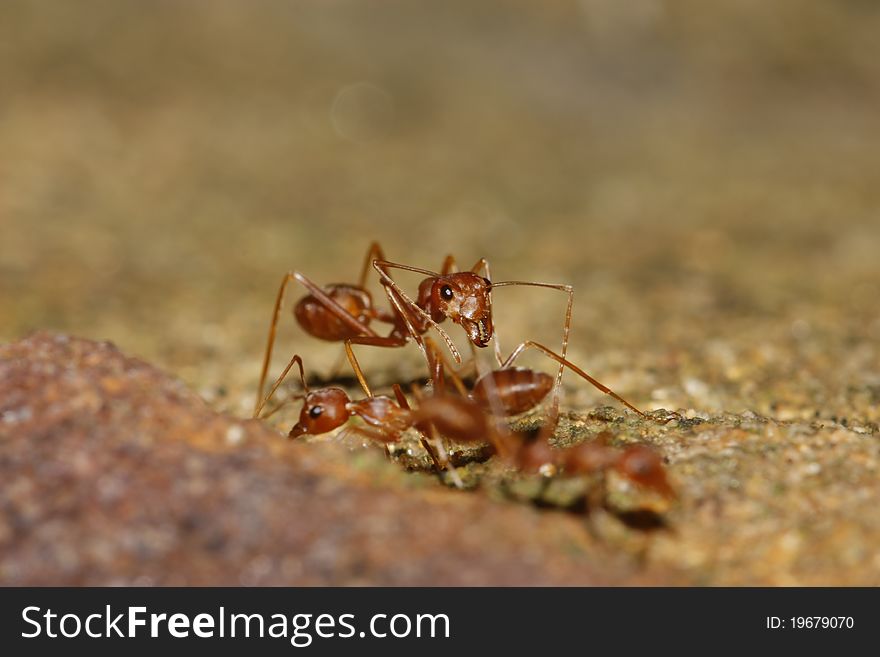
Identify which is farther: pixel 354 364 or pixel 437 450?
pixel 354 364

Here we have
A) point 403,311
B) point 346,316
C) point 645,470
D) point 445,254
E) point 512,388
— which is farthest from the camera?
point 445,254

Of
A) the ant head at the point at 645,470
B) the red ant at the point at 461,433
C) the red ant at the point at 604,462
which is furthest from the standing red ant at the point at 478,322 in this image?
the ant head at the point at 645,470

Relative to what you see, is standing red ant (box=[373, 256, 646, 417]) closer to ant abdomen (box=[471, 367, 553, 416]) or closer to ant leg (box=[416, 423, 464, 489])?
ant abdomen (box=[471, 367, 553, 416])

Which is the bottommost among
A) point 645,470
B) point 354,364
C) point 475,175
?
point 645,470

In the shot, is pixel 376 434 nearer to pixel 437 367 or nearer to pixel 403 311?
pixel 437 367

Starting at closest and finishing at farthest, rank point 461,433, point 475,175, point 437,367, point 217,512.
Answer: point 217,512 → point 461,433 → point 437,367 → point 475,175

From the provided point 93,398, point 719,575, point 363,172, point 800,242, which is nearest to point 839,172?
point 800,242

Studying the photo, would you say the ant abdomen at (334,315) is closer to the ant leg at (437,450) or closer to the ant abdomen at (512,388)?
the ant leg at (437,450)

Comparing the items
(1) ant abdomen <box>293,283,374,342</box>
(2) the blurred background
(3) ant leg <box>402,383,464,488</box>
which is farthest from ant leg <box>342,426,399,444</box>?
(2) the blurred background

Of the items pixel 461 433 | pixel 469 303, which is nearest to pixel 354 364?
pixel 469 303
